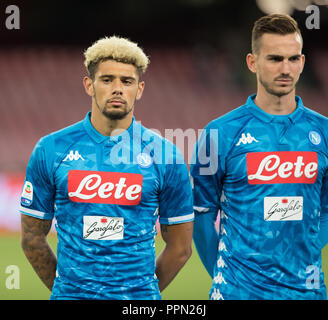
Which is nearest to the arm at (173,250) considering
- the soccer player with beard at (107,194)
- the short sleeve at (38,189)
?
the soccer player with beard at (107,194)

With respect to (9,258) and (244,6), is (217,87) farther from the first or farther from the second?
(9,258)

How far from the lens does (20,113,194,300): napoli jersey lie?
3.83 m

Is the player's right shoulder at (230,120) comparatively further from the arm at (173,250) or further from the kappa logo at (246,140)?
the arm at (173,250)

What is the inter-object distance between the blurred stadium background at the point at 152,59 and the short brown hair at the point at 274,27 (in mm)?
13570

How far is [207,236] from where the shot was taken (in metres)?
4.50

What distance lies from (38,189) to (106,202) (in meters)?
0.50

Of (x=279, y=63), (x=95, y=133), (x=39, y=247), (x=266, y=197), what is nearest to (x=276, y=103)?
(x=279, y=63)

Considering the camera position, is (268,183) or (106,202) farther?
(268,183)

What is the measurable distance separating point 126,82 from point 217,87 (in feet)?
52.8

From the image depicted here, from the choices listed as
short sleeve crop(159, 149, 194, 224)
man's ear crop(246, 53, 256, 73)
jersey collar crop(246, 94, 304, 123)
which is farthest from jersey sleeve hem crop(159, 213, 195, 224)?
man's ear crop(246, 53, 256, 73)

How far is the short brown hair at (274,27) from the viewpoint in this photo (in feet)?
14.1

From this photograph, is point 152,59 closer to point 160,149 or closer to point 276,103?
point 276,103

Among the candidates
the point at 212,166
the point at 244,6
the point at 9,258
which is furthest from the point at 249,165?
the point at 244,6

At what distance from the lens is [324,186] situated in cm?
439
